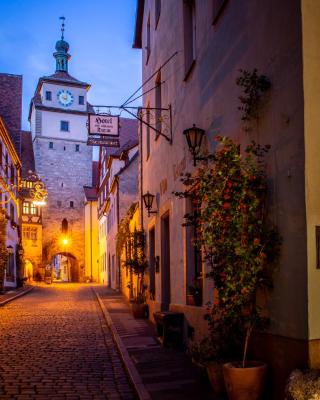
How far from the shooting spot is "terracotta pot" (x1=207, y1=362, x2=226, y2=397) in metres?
5.59

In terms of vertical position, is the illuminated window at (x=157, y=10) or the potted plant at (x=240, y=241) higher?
the illuminated window at (x=157, y=10)

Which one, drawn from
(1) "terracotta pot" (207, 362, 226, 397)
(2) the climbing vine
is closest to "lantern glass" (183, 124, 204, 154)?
(2) the climbing vine

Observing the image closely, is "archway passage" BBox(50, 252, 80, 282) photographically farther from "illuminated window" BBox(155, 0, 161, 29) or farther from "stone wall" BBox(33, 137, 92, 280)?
"illuminated window" BBox(155, 0, 161, 29)

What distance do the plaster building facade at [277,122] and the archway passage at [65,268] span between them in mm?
46386

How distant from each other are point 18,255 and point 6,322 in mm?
21213

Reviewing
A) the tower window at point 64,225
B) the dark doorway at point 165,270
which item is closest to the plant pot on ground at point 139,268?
the dark doorway at point 165,270

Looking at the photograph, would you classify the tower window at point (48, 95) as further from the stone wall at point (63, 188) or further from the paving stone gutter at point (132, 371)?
the paving stone gutter at point (132, 371)

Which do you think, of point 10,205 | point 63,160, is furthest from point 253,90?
point 63,160

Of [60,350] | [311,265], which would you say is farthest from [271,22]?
[60,350]

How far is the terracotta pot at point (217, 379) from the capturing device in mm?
5590

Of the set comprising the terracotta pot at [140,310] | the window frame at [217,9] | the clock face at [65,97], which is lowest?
the terracotta pot at [140,310]

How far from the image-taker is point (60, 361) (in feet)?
27.1

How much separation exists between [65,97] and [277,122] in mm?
54693

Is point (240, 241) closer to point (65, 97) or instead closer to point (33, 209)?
point (33, 209)
